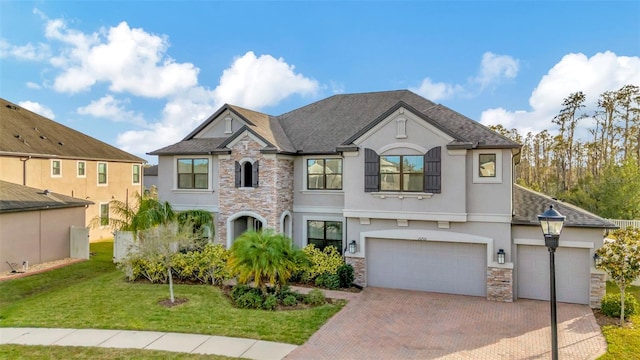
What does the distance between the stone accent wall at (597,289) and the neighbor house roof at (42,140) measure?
30.1 metres

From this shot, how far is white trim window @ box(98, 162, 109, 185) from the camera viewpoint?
29266mm

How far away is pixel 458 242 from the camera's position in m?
14.4

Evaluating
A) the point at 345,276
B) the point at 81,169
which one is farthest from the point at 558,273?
the point at 81,169

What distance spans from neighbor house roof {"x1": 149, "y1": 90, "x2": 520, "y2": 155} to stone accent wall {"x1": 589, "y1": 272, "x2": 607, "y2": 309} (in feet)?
21.5

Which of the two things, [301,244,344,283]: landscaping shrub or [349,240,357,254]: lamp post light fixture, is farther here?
[349,240,357,254]: lamp post light fixture

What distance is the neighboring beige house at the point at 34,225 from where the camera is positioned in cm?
1723

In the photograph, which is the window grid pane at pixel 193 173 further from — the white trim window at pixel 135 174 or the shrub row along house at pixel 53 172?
the white trim window at pixel 135 174

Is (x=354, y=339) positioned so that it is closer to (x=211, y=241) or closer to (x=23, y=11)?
(x=211, y=241)

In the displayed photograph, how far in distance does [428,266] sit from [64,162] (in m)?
25.6

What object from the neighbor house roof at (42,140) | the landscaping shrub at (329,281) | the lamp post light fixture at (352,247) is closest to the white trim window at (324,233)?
Answer: the lamp post light fixture at (352,247)

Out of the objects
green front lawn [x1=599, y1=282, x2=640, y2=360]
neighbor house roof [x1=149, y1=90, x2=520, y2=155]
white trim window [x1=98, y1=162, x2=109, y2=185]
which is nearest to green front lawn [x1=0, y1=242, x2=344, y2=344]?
neighbor house roof [x1=149, y1=90, x2=520, y2=155]

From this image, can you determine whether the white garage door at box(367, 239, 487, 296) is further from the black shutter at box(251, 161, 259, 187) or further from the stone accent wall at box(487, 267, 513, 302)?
the black shutter at box(251, 161, 259, 187)

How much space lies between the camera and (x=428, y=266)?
1495 centimetres

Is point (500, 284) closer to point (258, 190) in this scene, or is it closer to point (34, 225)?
point (258, 190)
